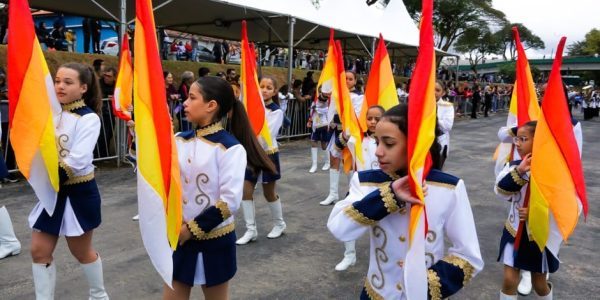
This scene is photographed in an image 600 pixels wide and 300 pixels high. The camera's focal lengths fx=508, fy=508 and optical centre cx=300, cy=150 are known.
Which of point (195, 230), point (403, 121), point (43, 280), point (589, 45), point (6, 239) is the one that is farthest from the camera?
point (589, 45)

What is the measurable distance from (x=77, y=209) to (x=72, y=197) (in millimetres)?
86

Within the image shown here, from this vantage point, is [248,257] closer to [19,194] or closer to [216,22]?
[19,194]

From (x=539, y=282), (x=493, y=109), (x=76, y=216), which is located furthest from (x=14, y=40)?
(x=493, y=109)

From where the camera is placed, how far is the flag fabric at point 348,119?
477 centimetres

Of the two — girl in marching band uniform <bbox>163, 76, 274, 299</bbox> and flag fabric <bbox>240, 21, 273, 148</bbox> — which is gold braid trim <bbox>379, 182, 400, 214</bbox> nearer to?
girl in marching band uniform <bbox>163, 76, 274, 299</bbox>

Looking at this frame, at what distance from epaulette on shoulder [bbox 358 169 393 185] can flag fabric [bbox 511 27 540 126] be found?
91.7 inches

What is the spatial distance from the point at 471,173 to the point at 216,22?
753 centimetres

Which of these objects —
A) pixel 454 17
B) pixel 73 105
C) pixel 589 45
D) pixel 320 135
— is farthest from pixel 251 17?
pixel 589 45

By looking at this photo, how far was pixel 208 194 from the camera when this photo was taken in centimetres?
265

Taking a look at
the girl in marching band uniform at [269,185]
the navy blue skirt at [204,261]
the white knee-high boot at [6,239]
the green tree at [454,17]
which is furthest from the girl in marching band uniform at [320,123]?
the green tree at [454,17]

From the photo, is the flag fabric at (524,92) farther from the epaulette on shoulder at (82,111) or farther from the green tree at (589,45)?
the green tree at (589,45)

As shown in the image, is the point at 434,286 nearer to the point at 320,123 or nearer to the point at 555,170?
the point at 555,170

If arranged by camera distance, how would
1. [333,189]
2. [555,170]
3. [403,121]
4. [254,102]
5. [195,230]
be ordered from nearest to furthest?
[403,121] → [195,230] → [555,170] → [254,102] → [333,189]

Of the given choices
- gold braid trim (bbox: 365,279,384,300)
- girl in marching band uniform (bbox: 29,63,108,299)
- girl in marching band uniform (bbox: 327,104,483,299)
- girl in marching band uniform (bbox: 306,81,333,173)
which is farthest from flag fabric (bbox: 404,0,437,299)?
girl in marching band uniform (bbox: 306,81,333,173)
